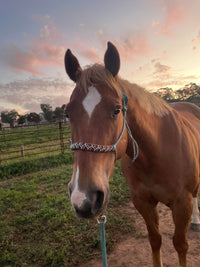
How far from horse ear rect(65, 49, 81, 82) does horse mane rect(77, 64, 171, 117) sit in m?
0.09

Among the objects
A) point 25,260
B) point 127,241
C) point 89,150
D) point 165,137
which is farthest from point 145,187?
point 25,260

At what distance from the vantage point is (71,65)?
1.63 meters

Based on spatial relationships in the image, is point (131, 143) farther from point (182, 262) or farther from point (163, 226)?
point (163, 226)

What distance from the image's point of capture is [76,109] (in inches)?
53.7

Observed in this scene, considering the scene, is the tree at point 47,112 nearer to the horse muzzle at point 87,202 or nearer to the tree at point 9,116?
the tree at point 9,116

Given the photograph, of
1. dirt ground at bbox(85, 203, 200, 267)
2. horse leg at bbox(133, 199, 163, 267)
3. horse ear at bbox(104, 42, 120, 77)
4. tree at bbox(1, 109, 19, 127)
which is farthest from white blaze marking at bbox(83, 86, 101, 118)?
tree at bbox(1, 109, 19, 127)

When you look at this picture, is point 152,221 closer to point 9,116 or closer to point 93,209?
point 93,209

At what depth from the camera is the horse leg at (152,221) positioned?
88.9 inches

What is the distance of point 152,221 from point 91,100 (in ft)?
6.09

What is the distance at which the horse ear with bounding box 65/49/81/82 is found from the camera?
63.4 inches

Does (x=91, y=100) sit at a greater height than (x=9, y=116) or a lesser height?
lesser

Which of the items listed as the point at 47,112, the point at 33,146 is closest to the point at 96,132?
the point at 33,146

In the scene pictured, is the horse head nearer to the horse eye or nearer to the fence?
the horse eye

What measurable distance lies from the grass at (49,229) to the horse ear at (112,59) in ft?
9.03
